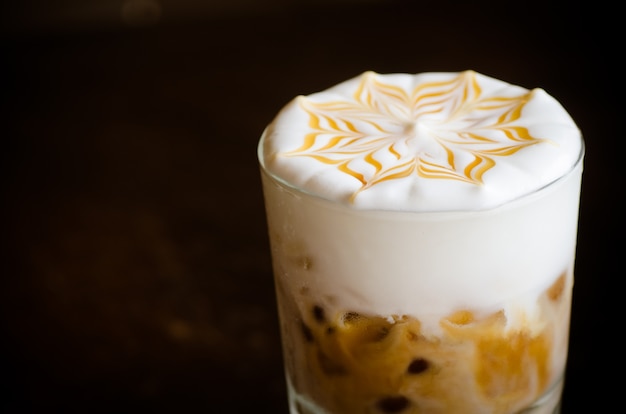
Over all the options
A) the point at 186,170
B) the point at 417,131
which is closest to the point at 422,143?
the point at 417,131

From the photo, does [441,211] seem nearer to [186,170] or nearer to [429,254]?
[429,254]

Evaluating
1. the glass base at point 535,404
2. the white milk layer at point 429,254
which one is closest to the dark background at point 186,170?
the glass base at point 535,404

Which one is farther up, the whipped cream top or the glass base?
the whipped cream top

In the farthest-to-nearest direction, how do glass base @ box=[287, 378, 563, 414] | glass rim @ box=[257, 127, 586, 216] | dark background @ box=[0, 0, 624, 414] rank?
dark background @ box=[0, 0, 624, 414]
glass base @ box=[287, 378, 563, 414]
glass rim @ box=[257, 127, 586, 216]

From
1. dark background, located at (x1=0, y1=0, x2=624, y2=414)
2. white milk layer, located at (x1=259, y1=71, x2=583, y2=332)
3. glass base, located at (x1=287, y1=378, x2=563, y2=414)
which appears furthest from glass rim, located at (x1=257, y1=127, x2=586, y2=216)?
dark background, located at (x1=0, y1=0, x2=624, y2=414)

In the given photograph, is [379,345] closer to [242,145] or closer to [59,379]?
[59,379]

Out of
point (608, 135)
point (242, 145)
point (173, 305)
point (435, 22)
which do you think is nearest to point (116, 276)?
point (173, 305)

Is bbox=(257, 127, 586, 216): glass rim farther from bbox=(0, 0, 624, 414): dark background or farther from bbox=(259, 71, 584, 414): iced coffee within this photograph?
bbox=(0, 0, 624, 414): dark background

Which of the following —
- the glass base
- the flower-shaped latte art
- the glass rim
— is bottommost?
the glass base
